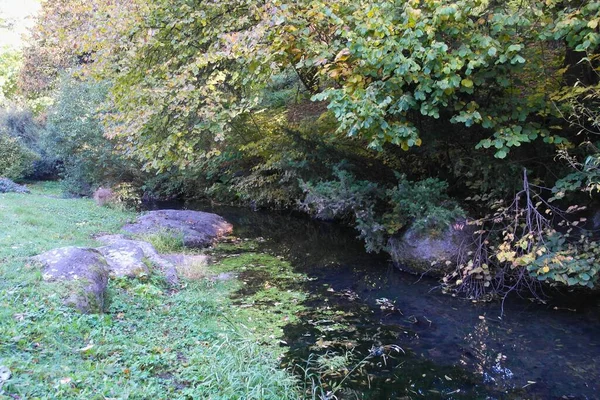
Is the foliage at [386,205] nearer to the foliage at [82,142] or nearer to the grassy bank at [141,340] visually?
the grassy bank at [141,340]

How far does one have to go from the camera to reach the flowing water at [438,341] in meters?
4.55

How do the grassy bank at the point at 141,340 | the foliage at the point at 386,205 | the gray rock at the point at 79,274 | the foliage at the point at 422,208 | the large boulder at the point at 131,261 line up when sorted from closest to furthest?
the grassy bank at the point at 141,340
the gray rock at the point at 79,274
the large boulder at the point at 131,261
the foliage at the point at 422,208
the foliage at the point at 386,205

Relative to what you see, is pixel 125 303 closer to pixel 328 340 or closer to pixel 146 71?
pixel 328 340

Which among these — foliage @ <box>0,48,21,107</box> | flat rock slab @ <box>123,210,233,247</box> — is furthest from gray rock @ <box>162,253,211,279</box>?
foliage @ <box>0,48,21,107</box>

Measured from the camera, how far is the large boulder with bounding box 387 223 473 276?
8.19 m

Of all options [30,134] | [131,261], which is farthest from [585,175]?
[30,134]

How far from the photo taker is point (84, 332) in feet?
14.2

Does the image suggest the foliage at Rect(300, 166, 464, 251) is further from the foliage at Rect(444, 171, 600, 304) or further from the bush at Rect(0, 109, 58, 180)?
the bush at Rect(0, 109, 58, 180)

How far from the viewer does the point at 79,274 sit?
5.27 meters

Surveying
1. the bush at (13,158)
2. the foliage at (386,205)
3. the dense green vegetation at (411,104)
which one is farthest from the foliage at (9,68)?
the foliage at (386,205)

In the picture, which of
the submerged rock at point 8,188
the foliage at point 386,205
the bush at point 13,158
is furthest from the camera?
the bush at point 13,158

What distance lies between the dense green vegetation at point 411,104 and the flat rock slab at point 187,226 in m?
2.23

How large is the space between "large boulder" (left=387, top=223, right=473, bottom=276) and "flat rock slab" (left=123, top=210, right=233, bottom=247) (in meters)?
5.10

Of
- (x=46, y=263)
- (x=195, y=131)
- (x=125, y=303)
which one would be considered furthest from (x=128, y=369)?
(x=195, y=131)
